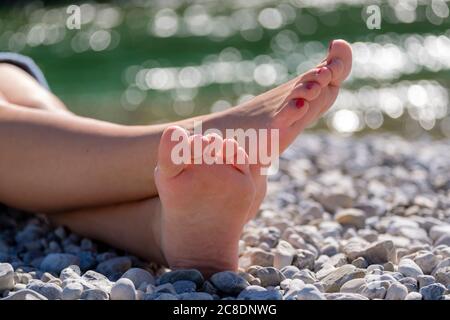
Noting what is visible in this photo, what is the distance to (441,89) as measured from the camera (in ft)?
16.1

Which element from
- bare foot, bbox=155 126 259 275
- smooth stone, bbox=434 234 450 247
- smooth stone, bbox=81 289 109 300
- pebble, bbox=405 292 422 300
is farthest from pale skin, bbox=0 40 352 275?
smooth stone, bbox=434 234 450 247

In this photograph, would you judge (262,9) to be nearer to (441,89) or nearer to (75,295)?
(441,89)

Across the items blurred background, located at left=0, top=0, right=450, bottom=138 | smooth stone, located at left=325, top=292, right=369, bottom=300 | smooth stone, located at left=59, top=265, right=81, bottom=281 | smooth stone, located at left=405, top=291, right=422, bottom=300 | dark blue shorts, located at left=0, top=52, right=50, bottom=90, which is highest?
blurred background, located at left=0, top=0, right=450, bottom=138

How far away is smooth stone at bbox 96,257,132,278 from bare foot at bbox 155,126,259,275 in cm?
16

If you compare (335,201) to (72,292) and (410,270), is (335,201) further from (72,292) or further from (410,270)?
(72,292)

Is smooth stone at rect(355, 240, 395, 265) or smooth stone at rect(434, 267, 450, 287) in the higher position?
smooth stone at rect(355, 240, 395, 265)

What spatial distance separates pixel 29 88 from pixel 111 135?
0.35 metres

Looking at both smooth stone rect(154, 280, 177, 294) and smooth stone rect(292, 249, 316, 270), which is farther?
smooth stone rect(292, 249, 316, 270)

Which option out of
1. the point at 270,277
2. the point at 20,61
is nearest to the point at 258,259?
the point at 270,277

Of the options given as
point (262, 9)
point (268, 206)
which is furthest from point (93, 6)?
point (268, 206)

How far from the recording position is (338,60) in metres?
1.60

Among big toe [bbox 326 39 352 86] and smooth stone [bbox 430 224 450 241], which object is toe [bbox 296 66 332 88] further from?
smooth stone [bbox 430 224 450 241]

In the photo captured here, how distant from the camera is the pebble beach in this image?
1.33 meters

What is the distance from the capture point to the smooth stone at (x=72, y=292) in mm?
1285
